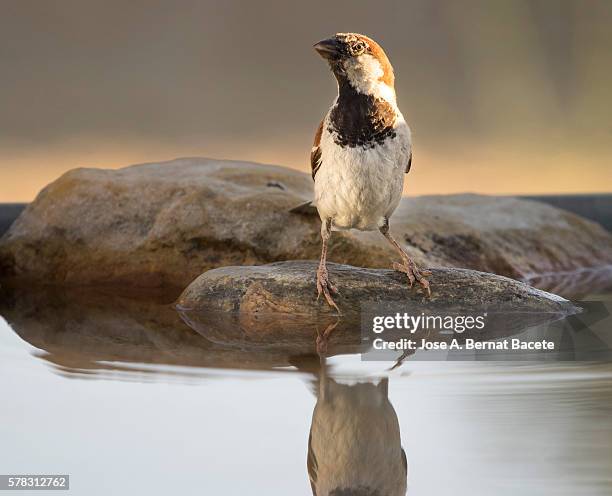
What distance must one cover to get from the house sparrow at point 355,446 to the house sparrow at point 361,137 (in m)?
1.63

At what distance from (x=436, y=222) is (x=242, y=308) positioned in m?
3.41

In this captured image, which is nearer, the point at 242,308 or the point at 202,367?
the point at 202,367

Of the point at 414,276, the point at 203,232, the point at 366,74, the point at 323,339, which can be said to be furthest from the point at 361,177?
the point at 203,232

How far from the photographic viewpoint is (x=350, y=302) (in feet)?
17.9

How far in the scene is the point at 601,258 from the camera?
31.1 ft

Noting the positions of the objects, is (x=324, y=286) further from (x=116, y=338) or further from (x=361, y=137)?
(x=116, y=338)

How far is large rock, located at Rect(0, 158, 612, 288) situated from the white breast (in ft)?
6.86

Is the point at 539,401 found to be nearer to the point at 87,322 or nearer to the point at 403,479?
the point at 403,479

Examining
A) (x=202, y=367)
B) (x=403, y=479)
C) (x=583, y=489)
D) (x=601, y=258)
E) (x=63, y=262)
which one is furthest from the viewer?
(x=601, y=258)

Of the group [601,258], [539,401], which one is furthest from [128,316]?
[601,258]

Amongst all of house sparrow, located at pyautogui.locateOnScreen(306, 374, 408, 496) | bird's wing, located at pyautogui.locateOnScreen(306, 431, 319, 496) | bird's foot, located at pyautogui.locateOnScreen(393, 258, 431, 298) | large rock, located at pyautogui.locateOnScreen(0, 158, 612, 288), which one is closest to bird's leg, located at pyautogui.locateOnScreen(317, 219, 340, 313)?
bird's foot, located at pyautogui.locateOnScreen(393, 258, 431, 298)

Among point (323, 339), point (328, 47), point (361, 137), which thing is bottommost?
point (323, 339)

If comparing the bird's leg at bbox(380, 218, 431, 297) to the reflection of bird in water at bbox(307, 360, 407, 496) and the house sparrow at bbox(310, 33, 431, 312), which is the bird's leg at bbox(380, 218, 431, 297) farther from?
the reflection of bird in water at bbox(307, 360, 407, 496)

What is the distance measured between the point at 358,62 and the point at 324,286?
1.32m
